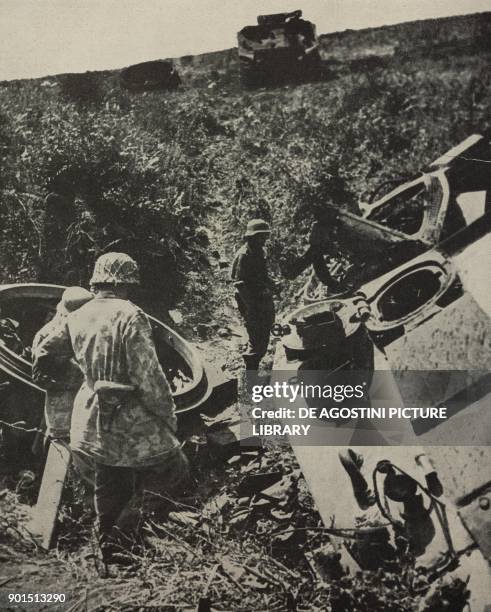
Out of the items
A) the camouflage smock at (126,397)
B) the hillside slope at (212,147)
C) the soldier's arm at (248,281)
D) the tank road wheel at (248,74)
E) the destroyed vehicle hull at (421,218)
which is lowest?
the camouflage smock at (126,397)

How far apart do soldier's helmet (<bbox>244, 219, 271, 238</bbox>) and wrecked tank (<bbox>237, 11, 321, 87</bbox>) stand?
3.68 feet

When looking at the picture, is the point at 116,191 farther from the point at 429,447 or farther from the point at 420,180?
the point at 429,447

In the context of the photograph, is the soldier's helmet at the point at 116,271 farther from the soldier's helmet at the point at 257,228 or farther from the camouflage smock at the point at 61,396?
the soldier's helmet at the point at 257,228

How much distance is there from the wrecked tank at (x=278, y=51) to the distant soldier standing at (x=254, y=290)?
1.17 meters

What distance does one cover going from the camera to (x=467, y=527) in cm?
366

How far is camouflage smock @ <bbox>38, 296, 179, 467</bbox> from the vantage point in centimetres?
398

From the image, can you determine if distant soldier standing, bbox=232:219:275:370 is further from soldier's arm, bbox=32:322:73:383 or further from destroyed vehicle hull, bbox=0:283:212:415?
soldier's arm, bbox=32:322:73:383

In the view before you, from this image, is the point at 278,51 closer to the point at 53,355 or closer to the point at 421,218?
the point at 421,218

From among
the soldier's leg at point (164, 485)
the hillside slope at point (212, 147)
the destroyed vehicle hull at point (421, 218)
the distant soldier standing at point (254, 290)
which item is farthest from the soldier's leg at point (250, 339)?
the soldier's leg at point (164, 485)

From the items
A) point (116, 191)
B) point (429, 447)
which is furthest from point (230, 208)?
point (429, 447)

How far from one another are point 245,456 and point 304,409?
53 cm

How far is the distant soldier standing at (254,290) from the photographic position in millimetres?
4203

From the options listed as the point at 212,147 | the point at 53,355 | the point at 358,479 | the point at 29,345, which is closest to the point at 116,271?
the point at 53,355

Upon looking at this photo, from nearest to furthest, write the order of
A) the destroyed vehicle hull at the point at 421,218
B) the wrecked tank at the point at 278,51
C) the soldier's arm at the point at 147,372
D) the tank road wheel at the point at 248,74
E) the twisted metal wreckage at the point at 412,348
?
the twisted metal wreckage at the point at 412,348
the soldier's arm at the point at 147,372
the destroyed vehicle hull at the point at 421,218
the wrecked tank at the point at 278,51
the tank road wheel at the point at 248,74
